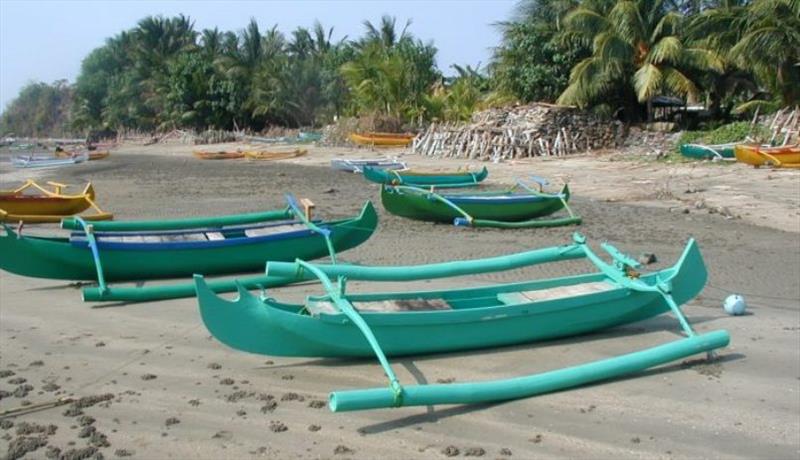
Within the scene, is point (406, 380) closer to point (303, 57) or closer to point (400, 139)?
point (400, 139)

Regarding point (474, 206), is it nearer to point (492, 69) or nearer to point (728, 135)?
point (728, 135)

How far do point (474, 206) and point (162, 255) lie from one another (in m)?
5.97

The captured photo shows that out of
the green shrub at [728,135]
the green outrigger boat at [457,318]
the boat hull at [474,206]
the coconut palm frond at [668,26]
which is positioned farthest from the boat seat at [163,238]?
the coconut palm frond at [668,26]

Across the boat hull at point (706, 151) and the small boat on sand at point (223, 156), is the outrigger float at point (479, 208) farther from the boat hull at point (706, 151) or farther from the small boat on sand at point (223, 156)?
the small boat on sand at point (223, 156)

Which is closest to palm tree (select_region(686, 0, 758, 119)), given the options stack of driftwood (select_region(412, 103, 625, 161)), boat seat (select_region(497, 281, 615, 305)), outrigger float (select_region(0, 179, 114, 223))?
stack of driftwood (select_region(412, 103, 625, 161))

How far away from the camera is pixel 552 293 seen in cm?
729

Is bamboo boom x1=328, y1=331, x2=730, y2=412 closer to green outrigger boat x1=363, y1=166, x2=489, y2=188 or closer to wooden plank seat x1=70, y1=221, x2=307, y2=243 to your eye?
wooden plank seat x1=70, y1=221, x2=307, y2=243

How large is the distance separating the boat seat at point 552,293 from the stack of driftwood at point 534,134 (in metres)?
20.2

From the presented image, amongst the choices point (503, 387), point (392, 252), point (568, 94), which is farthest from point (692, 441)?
point (568, 94)

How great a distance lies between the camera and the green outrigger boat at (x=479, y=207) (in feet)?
46.6

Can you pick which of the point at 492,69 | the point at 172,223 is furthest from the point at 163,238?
the point at 492,69

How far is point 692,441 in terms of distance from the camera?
16.8 feet

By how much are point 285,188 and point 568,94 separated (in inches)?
457

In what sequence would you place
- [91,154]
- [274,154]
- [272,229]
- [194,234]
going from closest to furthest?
1. [194,234]
2. [272,229]
3. [274,154]
4. [91,154]
